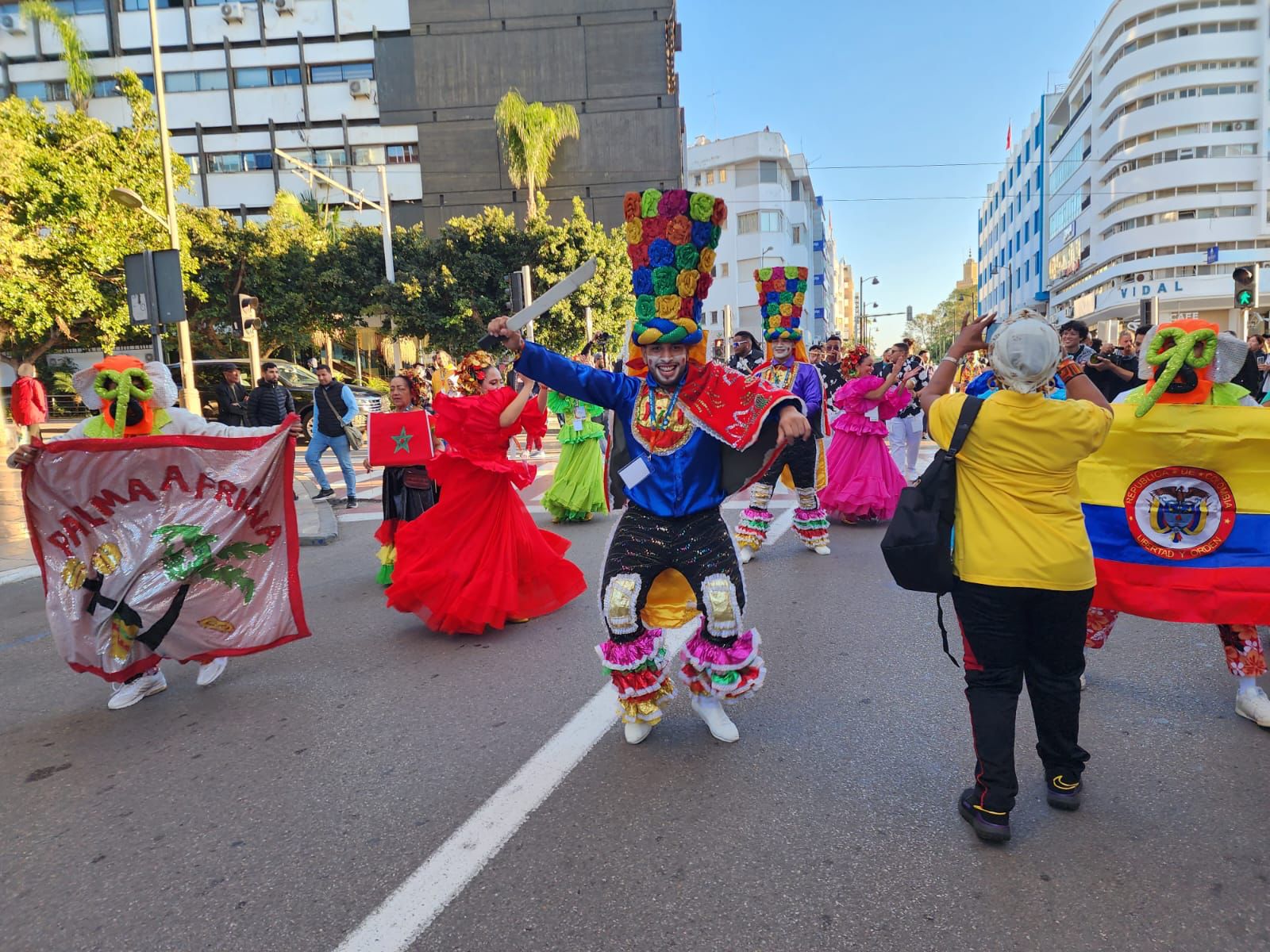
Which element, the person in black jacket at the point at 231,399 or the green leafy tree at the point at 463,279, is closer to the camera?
the person in black jacket at the point at 231,399

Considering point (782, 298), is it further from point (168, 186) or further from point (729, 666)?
point (168, 186)

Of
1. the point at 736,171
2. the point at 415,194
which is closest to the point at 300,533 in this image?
the point at 415,194

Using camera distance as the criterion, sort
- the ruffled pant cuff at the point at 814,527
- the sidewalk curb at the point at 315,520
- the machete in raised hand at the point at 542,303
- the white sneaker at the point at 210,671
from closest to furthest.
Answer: the machete in raised hand at the point at 542,303 < the white sneaker at the point at 210,671 < the ruffled pant cuff at the point at 814,527 < the sidewalk curb at the point at 315,520

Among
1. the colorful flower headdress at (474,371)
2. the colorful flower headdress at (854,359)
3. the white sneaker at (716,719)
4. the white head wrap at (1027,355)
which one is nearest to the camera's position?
the white head wrap at (1027,355)

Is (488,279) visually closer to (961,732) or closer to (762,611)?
(762,611)

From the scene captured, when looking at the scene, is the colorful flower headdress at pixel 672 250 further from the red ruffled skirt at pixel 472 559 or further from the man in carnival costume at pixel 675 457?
the red ruffled skirt at pixel 472 559

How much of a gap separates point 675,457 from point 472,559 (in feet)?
7.54

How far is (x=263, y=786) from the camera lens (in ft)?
10.9

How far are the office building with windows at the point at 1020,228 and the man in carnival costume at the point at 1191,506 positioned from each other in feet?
222

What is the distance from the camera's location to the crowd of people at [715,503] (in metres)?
2.72

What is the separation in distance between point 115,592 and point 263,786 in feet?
5.09

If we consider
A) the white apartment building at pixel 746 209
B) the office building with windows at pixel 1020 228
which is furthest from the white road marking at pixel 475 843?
the office building with windows at pixel 1020 228

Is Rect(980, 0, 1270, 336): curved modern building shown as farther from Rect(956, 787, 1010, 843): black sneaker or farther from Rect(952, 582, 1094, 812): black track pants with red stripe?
Rect(956, 787, 1010, 843): black sneaker

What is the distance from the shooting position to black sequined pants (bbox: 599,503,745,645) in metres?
3.49
